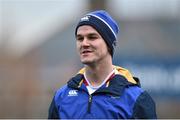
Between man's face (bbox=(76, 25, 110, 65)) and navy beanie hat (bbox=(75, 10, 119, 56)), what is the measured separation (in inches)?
1.1

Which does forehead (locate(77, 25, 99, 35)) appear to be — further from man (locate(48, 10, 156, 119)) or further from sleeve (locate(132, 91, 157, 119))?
sleeve (locate(132, 91, 157, 119))

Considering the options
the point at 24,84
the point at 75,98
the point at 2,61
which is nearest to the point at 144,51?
the point at 24,84

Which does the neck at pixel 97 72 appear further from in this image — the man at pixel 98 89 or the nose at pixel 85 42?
the nose at pixel 85 42

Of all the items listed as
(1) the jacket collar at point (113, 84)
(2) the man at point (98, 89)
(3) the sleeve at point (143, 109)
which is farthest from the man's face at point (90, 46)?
(3) the sleeve at point (143, 109)

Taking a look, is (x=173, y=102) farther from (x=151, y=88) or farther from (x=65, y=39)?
(x=65, y=39)

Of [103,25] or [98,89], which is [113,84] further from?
[103,25]

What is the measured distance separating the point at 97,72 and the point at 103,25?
334 mm

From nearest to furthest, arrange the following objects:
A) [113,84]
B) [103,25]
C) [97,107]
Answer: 1. [97,107]
2. [113,84]
3. [103,25]

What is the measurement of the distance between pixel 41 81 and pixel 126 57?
13.1 feet

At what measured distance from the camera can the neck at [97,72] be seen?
14.5 feet

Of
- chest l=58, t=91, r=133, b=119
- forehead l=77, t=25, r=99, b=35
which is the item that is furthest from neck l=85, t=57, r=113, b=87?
forehead l=77, t=25, r=99, b=35

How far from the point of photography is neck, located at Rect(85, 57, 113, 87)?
4.42 meters

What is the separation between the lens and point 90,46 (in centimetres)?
438

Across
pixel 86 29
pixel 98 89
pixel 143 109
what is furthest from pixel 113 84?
pixel 86 29
